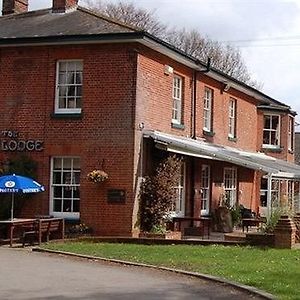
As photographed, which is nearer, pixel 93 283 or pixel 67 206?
pixel 93 283

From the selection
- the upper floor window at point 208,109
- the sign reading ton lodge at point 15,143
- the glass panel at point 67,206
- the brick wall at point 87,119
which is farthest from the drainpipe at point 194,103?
the sign reading ton lodge at point 15,143

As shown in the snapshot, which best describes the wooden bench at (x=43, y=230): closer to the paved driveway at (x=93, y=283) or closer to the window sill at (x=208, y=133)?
the paved driveway at (x=93, y=283)

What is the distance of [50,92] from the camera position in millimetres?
21703

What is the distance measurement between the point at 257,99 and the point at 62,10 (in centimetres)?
1247

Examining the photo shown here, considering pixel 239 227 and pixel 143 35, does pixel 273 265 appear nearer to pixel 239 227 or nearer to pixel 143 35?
pixel 143 35

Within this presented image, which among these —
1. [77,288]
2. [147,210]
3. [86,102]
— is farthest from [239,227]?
[77,288]

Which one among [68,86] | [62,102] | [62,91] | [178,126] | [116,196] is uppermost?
[68,86]

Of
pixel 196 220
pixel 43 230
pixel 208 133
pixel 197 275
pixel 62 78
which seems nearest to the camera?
pixel 197 275

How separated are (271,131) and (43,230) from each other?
72.5 ft

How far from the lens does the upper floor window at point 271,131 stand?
3869 centimetres

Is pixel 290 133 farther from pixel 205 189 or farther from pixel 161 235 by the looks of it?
pixel 161 235

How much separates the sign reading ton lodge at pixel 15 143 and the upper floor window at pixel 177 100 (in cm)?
499

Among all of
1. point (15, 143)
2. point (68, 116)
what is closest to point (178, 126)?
point (68, 116)

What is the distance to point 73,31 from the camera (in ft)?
70.2
